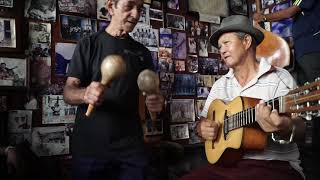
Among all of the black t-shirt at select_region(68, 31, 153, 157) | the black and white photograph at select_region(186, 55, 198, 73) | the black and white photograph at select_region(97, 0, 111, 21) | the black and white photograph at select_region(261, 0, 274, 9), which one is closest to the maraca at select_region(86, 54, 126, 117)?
the black t-shirt at select_region(68, 31, 153, 157)

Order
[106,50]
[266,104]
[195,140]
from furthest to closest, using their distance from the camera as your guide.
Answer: [195,140] → [106,50] → [266,104]

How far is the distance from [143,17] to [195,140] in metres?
1.18

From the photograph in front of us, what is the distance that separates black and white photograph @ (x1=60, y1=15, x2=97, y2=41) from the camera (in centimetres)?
248

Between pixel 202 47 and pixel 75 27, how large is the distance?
124cm

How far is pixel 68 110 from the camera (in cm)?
247

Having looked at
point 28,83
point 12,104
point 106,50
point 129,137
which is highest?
point 106,50

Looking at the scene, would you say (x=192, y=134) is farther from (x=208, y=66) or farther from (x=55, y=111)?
(x=55, y=111)

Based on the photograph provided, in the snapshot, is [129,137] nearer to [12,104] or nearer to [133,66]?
[133,66]

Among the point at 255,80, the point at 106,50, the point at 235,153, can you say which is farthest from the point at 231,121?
the point at 106,50

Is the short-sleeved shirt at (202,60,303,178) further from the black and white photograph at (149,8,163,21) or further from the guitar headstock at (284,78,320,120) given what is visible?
the black and white photograph at (149,8,163,21)

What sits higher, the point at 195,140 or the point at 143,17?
the point at 143,17

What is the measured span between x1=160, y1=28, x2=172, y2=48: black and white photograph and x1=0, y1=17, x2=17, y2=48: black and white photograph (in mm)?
1205

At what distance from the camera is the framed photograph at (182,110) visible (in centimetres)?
302

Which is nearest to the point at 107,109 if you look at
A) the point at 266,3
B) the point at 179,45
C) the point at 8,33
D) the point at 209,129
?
the point at 209,129
